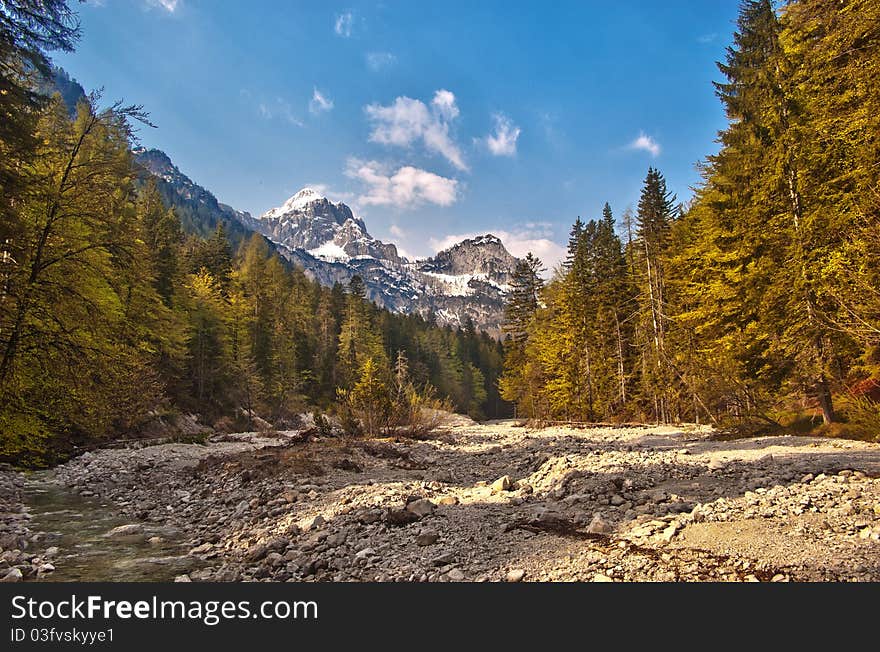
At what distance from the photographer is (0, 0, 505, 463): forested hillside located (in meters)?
9.94

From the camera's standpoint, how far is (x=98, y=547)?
755cm

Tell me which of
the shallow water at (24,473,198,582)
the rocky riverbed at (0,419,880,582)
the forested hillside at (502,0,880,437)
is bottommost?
the shallow water at (24,473,198,582)

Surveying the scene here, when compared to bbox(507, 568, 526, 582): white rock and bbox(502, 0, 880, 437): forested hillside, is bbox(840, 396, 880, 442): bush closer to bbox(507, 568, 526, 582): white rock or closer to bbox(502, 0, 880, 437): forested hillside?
bbox(502, 0, 880, 437): forested hillside

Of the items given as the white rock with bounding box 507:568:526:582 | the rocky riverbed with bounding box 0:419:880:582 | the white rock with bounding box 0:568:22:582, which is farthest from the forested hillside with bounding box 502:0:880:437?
the white rock with bounding box 0:568:22:582

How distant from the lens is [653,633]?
3.14 m

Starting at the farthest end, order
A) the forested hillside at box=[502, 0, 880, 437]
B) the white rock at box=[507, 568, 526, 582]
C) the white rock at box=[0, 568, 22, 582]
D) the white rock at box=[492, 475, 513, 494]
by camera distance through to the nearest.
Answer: the forested hillside at box=[502, 0, 880, 437]
the white rock at box=[492, 475, 513, 494]
the white rock at box=[0, 568, 22, 582]
the white rock at box=[507, 568, 526, 582]

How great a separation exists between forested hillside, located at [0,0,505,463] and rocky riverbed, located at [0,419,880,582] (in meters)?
3.39

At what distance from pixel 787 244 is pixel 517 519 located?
15544 millimetres

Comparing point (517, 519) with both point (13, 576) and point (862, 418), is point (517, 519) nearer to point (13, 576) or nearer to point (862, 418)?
point (13, 576)

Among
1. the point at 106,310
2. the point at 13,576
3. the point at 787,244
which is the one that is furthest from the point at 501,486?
the point at 106,310

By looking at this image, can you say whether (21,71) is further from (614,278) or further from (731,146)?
(614,278)

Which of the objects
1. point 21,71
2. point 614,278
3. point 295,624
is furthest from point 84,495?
point 614,278

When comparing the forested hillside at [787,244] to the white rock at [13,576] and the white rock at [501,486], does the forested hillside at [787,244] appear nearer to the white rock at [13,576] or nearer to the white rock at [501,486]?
the white rock at [501,486]

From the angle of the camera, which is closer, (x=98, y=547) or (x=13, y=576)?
(x=13, y=576)
